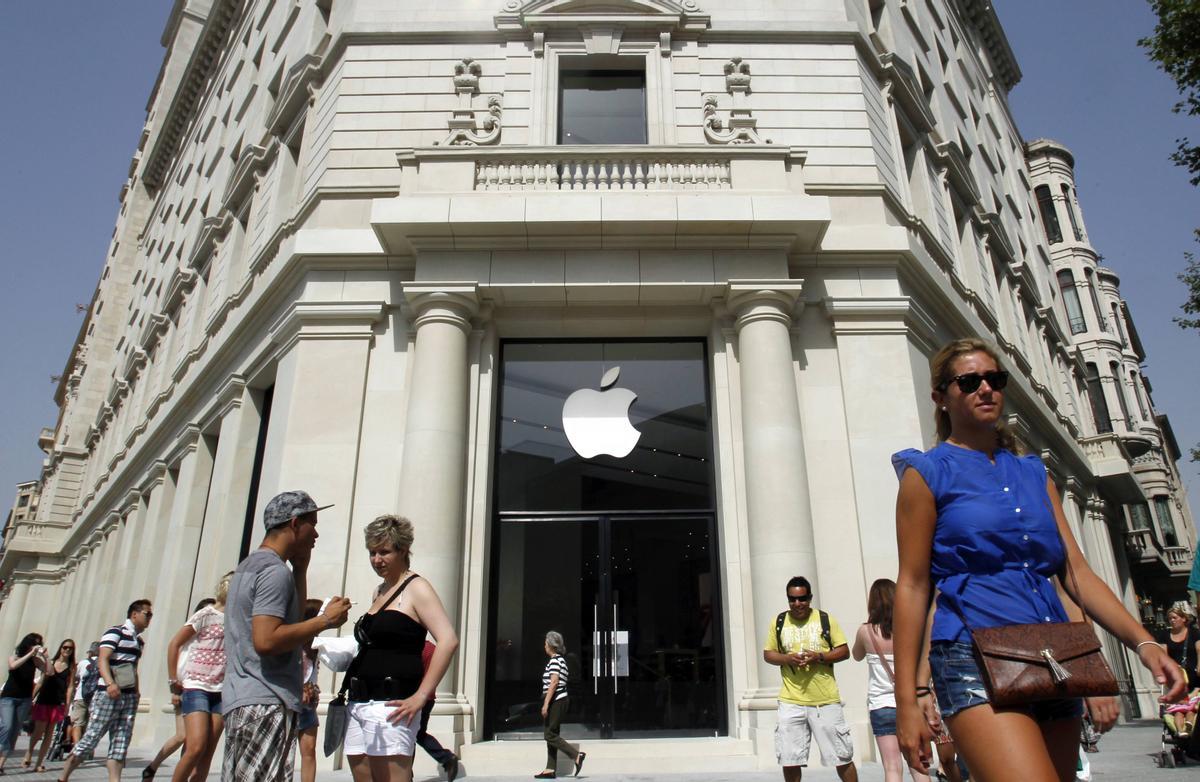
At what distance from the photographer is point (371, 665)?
408cm

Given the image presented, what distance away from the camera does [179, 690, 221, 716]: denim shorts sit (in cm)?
604

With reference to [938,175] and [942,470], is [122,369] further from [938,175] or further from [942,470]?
[942,470]

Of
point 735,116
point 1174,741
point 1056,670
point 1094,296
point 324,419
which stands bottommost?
point 1174,741

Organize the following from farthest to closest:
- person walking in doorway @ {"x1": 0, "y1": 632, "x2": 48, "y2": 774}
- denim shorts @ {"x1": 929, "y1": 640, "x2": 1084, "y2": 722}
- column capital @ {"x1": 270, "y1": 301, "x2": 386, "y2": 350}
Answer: column capital @ {"x1": 270, "y1": 301, "x2": 386, "y2": 350} < person walking in doorway @ {"x1": 0, "y1": 632, "x2": 48, "y2": 774} < denim shorts @ {"x1": 929, "y1": 640, "x2": 1084, "y2": 722}

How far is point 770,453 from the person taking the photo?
10.8 meters

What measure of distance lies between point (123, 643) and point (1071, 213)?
41789 millimetres

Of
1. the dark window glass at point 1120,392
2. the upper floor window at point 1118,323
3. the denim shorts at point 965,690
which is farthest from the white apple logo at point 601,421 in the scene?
the upper floor window at point 1118,323

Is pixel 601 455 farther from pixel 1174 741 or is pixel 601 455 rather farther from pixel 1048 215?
pixel 1048 215


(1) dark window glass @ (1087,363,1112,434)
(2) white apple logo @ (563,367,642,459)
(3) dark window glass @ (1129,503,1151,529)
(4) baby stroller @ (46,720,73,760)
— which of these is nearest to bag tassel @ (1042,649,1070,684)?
(2) white apple logo @ (563,367,642,459)

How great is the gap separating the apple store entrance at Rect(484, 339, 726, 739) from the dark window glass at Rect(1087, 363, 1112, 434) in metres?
28.5

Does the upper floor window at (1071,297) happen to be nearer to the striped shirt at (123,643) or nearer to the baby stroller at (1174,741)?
the baby stroller at (1174,741)

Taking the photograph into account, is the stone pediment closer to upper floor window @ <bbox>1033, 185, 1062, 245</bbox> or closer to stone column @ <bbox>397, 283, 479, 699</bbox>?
stone column @ <bbox>397, 283, 479, 699</bbox>

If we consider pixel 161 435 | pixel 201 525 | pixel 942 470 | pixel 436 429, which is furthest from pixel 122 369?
pixel 942 470

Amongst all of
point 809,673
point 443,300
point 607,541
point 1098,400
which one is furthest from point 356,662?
point 1098,400
